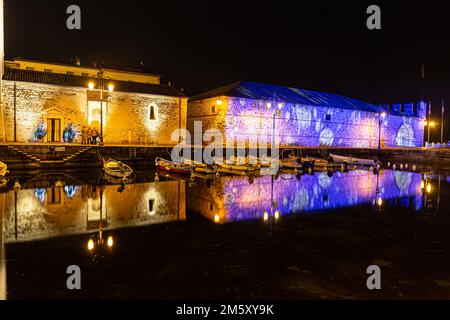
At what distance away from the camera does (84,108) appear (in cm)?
3048

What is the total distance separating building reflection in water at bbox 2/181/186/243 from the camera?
10.2 meters

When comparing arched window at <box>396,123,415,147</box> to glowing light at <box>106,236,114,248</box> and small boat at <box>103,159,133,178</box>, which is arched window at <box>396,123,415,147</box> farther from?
glowing light at <box>106,236,114,248</box>

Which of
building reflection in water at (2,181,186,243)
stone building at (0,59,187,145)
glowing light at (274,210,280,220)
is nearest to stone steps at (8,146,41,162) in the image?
stone building at (0,59,187,145)

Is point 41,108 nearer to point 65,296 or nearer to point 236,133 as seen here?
point 236,133

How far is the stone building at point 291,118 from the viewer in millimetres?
38156

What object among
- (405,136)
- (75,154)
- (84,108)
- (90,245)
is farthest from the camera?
(405,136)

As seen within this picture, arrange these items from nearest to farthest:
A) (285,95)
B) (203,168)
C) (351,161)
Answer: (203,168) → (351,161) → (285,95)

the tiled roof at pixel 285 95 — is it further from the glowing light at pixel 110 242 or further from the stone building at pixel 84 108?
the glowing light at pixel 110 242

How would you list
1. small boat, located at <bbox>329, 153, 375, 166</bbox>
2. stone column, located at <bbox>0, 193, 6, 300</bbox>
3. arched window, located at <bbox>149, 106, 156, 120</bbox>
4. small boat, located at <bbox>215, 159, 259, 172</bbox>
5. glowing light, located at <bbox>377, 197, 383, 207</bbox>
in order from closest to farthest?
stone column, located at <bbox>0, 193, 6, 300</bbox> → glowing light, located at <bbox>377, 197, 383, 207</bbox> → small boat, located at <bbox>215, 159, 259, 172</bbox> → arched window, located at <bbox>149, 106, 156, 120</bbox> → small boat, located at <bbox>329, 153, 375, 166</bbox>

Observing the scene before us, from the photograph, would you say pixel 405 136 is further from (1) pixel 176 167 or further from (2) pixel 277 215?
(2) pixel 277 215

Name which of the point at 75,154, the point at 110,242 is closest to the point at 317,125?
the point at 75,154

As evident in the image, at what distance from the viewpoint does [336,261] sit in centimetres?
789

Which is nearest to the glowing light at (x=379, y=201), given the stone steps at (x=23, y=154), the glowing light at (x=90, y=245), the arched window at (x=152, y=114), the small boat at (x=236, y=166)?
the small boat at (x=236, y=166)

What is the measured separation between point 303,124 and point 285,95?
14.0 feet
